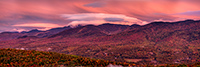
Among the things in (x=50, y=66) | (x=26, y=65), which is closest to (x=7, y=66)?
(x=26, y=65)

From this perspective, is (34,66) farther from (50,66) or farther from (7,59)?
(7,59)

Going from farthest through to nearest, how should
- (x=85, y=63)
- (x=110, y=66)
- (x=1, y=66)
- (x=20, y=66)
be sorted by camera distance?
1. (x=85, y=63)
2. (x=110, y=66)
3. (x=20, y=66)
4. (x=1, y=66)

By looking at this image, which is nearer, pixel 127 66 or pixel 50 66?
pixel 50 66

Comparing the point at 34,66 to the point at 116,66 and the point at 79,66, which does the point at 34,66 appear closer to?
the point at 79,66

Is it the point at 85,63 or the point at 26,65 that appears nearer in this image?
the point at 26,65

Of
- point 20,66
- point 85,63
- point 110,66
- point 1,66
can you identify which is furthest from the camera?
point 85,63

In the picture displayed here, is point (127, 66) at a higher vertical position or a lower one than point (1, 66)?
lower

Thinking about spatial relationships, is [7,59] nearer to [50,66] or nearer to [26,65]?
[26,65]

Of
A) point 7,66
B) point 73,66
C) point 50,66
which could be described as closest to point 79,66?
point 73,66
